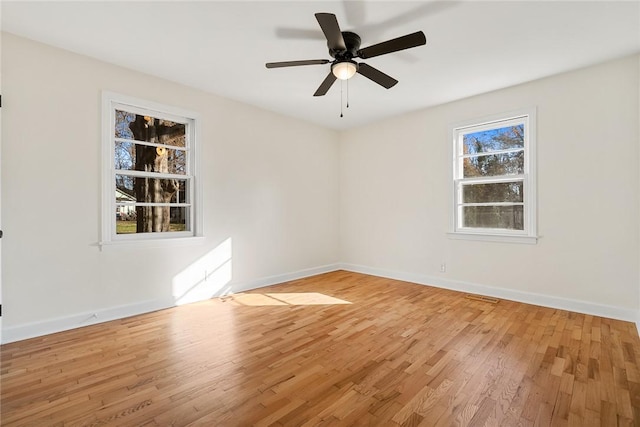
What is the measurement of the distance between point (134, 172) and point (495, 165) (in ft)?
Answer: 15.2

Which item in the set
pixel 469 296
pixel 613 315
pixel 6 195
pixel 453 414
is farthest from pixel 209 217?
pixel 613 315

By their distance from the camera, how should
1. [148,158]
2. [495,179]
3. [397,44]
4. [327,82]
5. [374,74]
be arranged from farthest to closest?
1. [495,179]
2. [148,158]
3. [327,82]
4. [374,74]
5. [397,44]

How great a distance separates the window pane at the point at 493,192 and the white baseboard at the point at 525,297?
1.20 meters

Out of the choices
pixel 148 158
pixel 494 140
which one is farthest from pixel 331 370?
pixel 494 140

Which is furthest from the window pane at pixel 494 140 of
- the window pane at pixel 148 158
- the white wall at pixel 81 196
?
the window pane at pixel 148 158

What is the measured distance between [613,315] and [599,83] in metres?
2.53

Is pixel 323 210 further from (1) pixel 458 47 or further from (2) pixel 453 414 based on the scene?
(2) pixel 453 414

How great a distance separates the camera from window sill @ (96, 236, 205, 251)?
10.5 feet

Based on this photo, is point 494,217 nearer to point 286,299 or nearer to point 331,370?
point 286,299

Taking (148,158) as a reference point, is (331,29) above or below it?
above

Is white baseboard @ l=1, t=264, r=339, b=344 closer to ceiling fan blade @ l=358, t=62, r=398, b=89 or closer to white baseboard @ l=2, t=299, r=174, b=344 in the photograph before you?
white baseboard @ l=2, t=299, r=174, b=344

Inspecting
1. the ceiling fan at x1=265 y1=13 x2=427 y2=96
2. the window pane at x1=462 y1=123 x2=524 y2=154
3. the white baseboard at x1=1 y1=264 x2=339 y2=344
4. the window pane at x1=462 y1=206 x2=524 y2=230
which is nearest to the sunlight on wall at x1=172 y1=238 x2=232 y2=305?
the white baseboard at x1=1 y1=264 x2=339 y2=344

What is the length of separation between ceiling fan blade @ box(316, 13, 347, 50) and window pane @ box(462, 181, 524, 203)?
2.90 metres

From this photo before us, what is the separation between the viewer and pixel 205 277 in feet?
13.0
